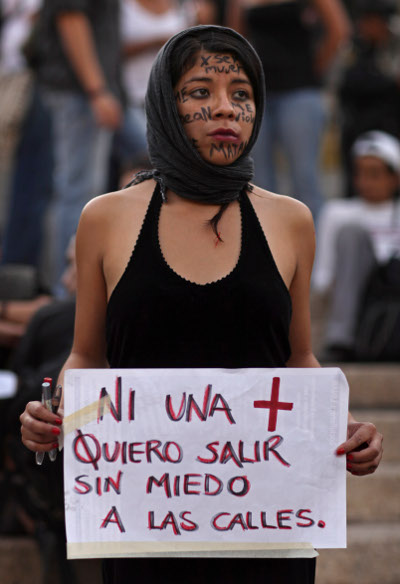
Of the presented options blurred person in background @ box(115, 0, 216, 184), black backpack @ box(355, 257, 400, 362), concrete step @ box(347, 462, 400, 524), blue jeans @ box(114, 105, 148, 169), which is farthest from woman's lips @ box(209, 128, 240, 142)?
blue jeans @ box(114, 105, 148, 169)

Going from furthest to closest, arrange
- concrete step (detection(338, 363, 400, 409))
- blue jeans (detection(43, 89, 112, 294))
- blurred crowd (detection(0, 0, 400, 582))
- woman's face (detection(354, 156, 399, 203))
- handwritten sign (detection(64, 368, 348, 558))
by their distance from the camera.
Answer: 1. woman's face (detection(354, 156, 399, 203))
2. blue jeans (detection(43, 89, 112, 294))
3. blurred crowd (detection(0, 0, 400, 582))
4. concrete step (detection(338, 363, 400, 409))
5. handwritten sign (detection(64, 368, 348, 558))

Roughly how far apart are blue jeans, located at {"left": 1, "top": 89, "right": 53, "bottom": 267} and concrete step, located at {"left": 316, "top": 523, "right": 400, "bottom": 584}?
2698 mm

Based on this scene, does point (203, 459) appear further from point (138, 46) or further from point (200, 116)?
point (138, 46)

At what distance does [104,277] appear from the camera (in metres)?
2.22

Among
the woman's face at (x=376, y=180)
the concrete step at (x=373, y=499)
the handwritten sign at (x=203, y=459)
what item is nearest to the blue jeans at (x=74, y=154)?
the woman's face at (x=376, y=180)

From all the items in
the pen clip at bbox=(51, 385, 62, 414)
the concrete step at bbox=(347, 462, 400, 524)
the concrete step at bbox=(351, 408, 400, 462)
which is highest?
the pen clip at bbox=(51, 385, 62, 414)

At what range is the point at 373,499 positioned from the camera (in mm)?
4344

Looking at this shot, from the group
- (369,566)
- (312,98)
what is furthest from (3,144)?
(369,566)

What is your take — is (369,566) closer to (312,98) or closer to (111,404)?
(111,404)

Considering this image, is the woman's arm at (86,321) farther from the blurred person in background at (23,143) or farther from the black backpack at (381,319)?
the blurred person in background at (23,143)

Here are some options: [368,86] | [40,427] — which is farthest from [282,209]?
[368,86]

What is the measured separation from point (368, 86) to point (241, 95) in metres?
4.72

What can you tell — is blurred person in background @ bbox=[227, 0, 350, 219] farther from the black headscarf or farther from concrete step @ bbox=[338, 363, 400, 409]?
the black headscarf

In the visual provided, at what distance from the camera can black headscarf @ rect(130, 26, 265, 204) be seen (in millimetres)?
2160
